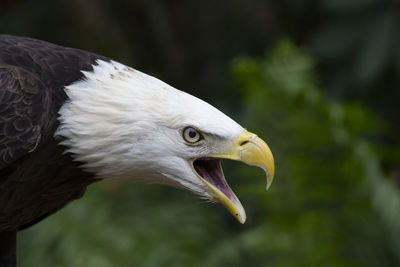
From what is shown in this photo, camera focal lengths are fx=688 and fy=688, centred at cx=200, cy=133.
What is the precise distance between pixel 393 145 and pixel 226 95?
5.36ft

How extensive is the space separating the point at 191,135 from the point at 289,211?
97.6 inches

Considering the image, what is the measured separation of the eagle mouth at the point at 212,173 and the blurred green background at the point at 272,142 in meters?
2.17

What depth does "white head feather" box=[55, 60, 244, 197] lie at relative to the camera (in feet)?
7.50

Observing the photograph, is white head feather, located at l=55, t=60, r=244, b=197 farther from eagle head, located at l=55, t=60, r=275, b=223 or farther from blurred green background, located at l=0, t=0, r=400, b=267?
blurred green background, located at l=0, t=0, r=400, b=267

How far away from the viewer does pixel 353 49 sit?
590 cm

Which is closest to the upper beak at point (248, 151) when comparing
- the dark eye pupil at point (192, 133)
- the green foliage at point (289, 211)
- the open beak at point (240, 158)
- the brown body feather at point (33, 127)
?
the open beak at point (240, 158)

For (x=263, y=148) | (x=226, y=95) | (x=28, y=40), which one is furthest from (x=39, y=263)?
(x=263, y=148)

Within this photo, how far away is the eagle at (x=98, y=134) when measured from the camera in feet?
7.45

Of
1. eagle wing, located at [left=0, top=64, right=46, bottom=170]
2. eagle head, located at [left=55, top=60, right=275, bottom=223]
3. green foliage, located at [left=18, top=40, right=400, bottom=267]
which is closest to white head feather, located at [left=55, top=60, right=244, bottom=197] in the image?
eagle head, located at [left=55, top=60, right=275, bottom=223]

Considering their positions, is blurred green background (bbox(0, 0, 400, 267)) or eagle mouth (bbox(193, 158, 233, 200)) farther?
blurred green background (bbox(0, 0, 400, 267))

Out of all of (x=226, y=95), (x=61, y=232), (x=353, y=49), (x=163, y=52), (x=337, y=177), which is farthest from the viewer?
(x=163, y=52)

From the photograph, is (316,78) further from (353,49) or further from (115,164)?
(115,164)

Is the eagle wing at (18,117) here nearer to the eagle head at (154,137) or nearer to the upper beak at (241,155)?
the eagle head at (154,137)

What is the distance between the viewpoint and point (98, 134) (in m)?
2.35
